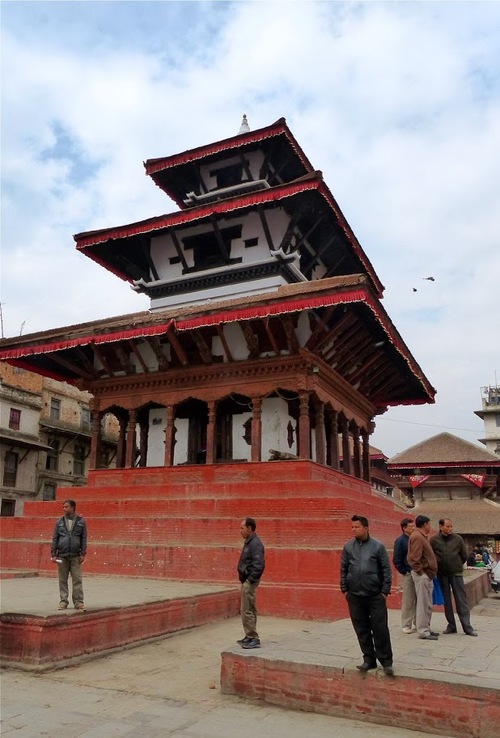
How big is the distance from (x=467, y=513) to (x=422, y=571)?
31934 mm

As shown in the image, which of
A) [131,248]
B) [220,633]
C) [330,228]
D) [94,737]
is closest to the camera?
[94,737]

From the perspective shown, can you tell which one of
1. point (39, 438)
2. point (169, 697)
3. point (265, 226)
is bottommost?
point (169, 697)

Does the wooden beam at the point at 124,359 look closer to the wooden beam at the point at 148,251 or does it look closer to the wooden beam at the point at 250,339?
the wooden beam at the point at 148,251

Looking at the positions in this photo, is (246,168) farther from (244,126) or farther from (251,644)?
(251,644)

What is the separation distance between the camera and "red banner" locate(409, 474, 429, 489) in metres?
40.0

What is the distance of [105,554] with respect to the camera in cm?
1221

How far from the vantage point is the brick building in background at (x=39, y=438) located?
110ft

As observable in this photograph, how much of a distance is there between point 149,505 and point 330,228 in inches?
358

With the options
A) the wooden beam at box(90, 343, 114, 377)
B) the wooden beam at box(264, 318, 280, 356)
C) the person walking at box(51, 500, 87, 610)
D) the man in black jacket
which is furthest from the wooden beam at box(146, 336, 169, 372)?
the man in black jacket

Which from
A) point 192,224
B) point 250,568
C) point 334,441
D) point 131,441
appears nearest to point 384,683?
point 250,568

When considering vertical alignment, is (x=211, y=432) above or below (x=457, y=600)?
above

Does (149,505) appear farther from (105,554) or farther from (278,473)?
(278,473)

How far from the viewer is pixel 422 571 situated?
696 centimetres

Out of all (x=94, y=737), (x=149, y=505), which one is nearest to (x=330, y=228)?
(x=149, y=505)
